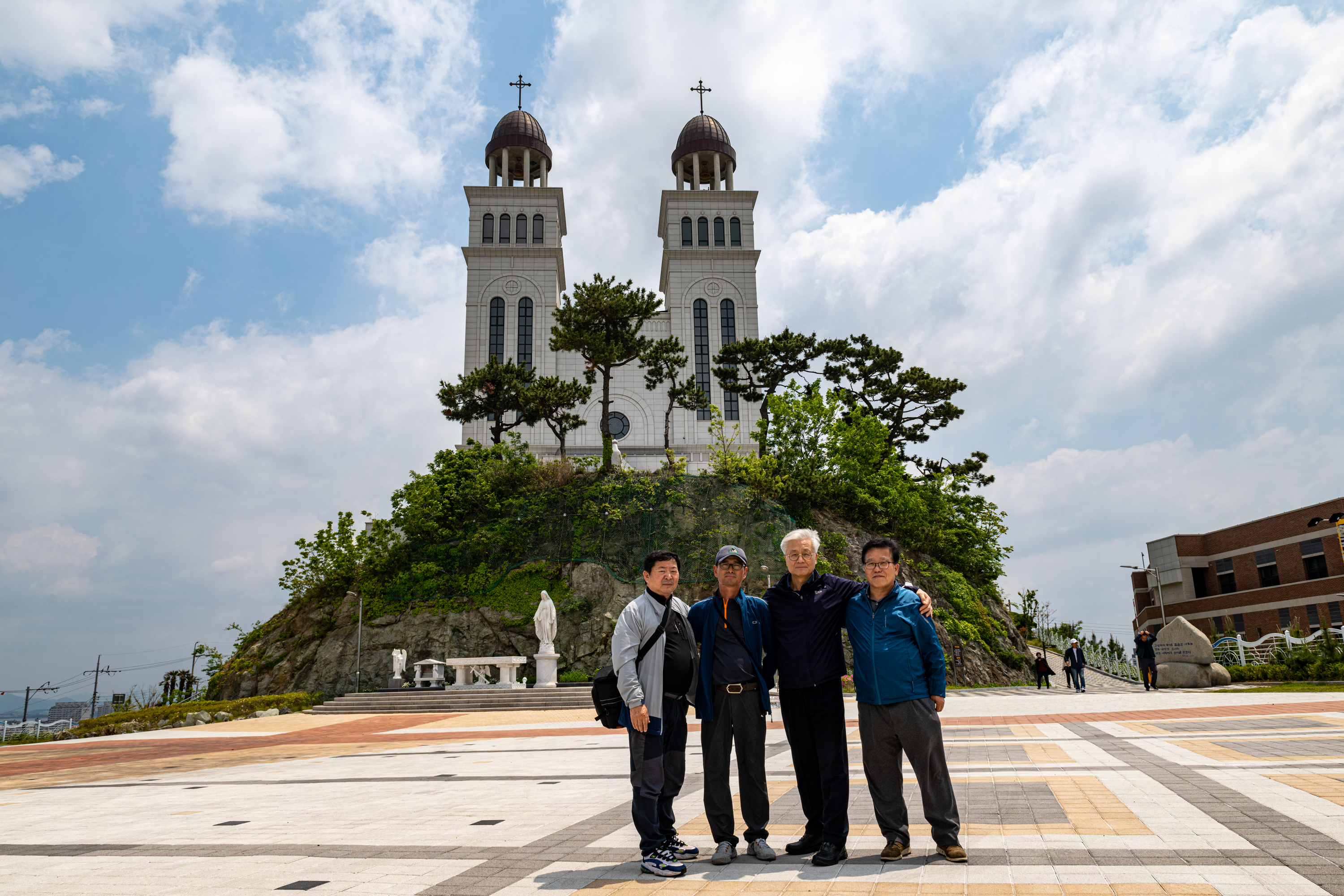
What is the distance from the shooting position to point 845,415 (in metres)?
37.9

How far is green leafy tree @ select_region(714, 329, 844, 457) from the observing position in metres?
38.6

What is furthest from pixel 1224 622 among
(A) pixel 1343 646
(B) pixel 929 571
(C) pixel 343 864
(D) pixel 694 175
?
(C) pixel 343 864

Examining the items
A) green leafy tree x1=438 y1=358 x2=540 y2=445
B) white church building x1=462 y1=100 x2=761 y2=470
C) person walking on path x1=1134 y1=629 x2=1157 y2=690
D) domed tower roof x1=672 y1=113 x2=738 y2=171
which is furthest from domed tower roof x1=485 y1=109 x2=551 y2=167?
person walking on path x1=1134 y1=629 x2=1157 y2=690

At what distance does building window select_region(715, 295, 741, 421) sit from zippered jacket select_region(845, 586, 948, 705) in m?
44.0

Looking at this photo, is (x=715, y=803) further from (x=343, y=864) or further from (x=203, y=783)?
(x=203, y=783)

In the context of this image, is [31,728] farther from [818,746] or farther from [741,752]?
[818,746]

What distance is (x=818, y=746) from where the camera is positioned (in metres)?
4.34

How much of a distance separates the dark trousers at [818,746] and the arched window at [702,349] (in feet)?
144

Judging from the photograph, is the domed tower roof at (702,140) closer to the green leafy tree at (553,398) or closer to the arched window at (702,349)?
the arched window at (702,349)

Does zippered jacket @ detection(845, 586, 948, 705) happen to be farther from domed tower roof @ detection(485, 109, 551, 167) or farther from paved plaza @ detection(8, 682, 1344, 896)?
domed tower roof @ detection(485, 109, 551, 167)

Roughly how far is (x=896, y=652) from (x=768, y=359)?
3553 centimetres

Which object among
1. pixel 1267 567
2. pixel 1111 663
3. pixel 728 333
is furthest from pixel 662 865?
pixel 1267 567

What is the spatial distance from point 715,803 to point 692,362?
46.1m

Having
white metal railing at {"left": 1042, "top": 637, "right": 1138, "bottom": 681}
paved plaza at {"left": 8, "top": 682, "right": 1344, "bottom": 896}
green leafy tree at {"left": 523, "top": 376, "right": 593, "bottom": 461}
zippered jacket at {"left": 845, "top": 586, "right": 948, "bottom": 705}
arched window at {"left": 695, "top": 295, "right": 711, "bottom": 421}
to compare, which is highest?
arched window at {"left": 695, "top": 295, "right": 711, "bottom": 421}
